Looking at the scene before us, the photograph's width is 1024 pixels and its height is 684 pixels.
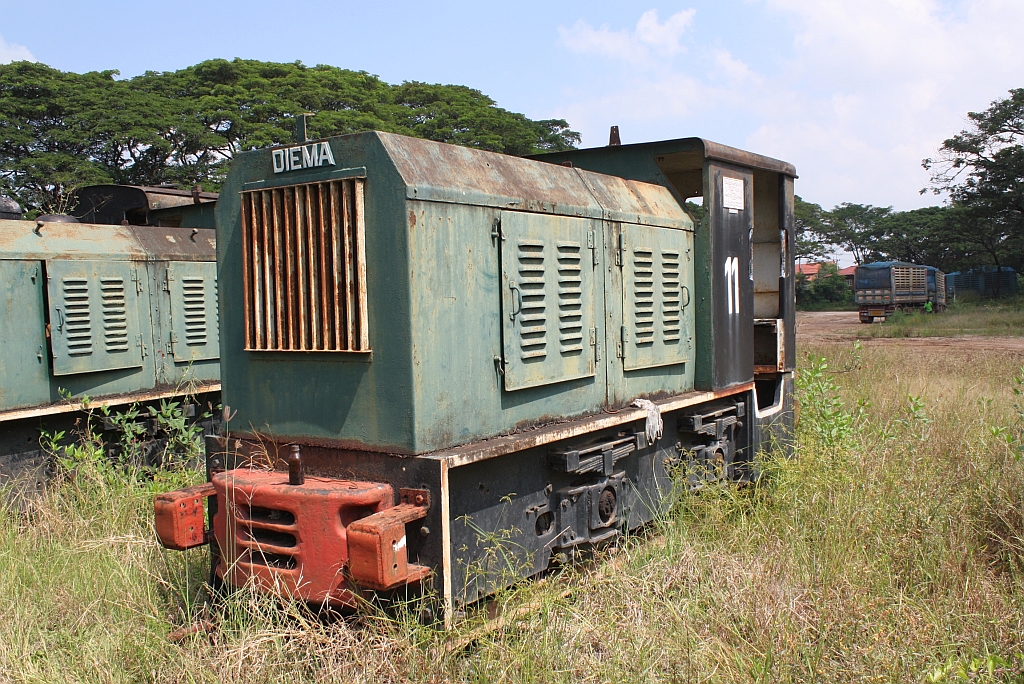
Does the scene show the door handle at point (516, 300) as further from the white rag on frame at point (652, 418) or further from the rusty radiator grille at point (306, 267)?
the white rag on frame at point (652, 418)

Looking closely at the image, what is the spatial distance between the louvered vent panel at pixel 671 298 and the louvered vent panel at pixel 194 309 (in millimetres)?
4048

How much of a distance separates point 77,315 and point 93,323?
0.43 ft

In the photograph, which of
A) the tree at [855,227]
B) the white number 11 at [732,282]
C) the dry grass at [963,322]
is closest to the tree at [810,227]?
the tree at [855,227]

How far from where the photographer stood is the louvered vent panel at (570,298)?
4.52m

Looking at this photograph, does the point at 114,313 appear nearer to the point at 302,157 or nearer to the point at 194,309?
the point at 194,309

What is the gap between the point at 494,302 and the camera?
13.5 feet

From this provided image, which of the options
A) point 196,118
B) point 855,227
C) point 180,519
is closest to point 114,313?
point 180,519

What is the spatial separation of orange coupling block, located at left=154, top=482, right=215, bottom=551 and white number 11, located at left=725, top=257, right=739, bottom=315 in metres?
3.70

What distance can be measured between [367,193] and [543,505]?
5.90 feet

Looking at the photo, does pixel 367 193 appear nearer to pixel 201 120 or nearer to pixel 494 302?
pixel 494 302

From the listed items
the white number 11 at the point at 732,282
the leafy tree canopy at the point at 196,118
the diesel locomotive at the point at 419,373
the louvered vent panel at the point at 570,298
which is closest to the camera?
the diesel locomotive at the point at 419,373

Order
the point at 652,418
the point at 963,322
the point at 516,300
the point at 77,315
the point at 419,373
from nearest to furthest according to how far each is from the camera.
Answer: the point at 419,373 → the point at 516,300 → the point at 652,418 → the point at 77,315 → the point at 963,322

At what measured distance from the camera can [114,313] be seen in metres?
6.69

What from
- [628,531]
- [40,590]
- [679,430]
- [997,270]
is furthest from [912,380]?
[997,270]
